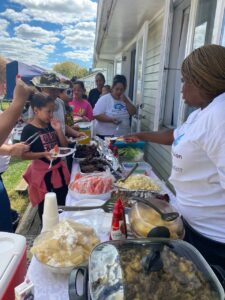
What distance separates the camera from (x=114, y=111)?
4078 millimetres

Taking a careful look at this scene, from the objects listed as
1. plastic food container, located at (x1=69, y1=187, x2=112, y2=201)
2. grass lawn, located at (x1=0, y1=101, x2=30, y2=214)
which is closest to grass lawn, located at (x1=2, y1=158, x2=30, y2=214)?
grass lawn, located at (x1=0, y1=101, x2=30, y2=214)

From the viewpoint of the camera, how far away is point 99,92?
7051mm

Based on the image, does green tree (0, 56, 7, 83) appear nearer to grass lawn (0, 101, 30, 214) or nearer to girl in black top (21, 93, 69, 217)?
girl in black top (21, 93, 69, 217)

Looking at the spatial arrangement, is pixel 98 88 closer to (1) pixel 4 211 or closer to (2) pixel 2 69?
(2) pixel 2 69

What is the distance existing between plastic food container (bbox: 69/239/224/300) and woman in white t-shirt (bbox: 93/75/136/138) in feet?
10.5

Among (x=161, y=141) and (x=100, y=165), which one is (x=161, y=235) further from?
(x=100, y=165)

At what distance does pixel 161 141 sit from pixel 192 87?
0.84m

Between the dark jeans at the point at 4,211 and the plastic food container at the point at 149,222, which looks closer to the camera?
the plastic food container at the point at 149,222

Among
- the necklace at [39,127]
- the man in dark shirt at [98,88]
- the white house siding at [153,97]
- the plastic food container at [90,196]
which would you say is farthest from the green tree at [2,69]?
the man in dark shirt at [98,88]

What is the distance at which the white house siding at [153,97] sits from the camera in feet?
13.5

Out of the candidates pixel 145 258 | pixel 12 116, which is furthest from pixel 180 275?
pixel 12 116

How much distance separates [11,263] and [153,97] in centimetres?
A: 438

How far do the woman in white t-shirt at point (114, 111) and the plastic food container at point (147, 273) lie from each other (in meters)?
3.20

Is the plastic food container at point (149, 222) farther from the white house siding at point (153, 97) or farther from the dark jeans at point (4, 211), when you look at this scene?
the white house siding at point (153, 97)
